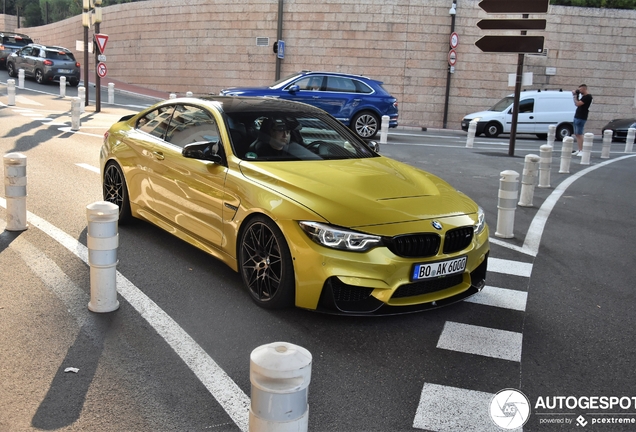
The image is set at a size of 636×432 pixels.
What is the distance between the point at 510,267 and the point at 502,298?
3.61 ft

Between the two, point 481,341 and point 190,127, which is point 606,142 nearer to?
point 190,127

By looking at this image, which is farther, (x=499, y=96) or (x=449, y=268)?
(x=499, y=96)

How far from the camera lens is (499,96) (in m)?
30.3

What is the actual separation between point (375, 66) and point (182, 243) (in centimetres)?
2505

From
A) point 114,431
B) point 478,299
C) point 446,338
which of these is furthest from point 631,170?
Result: point 114,431

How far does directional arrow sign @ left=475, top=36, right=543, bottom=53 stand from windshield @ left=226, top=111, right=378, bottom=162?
34.6ft

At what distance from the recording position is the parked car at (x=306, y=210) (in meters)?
4.64

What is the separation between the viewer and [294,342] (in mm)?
4535

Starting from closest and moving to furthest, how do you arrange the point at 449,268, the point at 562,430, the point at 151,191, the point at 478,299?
the point at 562,430 → the point at 449,268 → the point at 478,299 → the point at 151,191

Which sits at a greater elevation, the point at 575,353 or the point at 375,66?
the point at 375,66

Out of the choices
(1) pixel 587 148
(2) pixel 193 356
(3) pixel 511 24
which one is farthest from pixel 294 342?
(1) pixel 587 148

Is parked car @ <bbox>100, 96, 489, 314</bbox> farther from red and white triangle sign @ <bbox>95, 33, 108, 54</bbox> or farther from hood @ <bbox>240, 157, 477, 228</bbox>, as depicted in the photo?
red and white triangle sign @ <bbox>95, 33, 108, 54</bbox>

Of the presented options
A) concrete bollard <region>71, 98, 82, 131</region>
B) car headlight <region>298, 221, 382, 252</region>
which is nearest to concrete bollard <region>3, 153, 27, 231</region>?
car headlight <region>298, 221, 382, 252</region>

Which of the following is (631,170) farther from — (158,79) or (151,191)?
(158,79)
